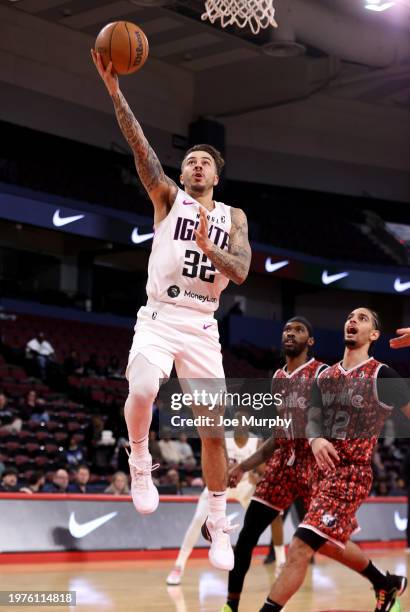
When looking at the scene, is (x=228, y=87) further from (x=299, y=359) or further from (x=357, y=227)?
(x=299, y=359)

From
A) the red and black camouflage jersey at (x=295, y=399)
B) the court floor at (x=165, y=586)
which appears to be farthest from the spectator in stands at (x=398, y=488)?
the red and black camouflage jersey at (x=295, y=399)

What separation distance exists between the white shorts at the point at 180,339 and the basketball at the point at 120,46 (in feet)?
4.64

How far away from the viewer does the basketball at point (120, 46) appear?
17.0ft

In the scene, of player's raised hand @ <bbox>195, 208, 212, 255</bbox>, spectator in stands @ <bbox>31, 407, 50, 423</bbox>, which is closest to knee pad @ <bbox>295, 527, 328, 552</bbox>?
player's raised hand @ <bbox>195, 208, 212, 255</bbox>

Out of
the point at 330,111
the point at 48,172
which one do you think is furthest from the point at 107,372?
the point at 330,111

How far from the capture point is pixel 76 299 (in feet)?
77.8

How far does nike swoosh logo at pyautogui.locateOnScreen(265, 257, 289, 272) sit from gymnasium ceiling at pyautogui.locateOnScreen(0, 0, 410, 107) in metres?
4.95

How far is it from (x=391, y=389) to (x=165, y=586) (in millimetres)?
4277

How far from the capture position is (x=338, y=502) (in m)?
6.21

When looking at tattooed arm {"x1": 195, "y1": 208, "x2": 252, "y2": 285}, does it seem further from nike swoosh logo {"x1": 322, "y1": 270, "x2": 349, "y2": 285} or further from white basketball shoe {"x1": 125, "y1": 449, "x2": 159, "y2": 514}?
nike swoosh logo {"x1": 322, "y1": 270, "x2": 349, "y2": 285}

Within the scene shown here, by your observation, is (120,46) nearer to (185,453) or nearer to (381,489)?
(185,453)

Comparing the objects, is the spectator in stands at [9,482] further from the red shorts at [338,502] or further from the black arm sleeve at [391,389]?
the black arm sleeve at [391,389]

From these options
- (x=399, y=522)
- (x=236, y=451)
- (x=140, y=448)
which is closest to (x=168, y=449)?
(x=399, y=522)

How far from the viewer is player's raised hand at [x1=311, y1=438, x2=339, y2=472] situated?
243 inches
